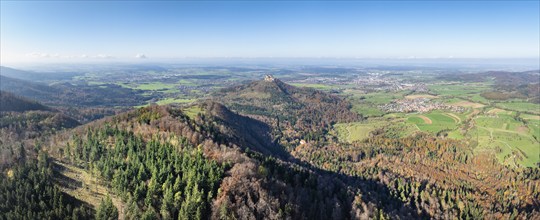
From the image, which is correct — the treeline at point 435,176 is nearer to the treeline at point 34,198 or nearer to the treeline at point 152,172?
the treeline at point 152,172

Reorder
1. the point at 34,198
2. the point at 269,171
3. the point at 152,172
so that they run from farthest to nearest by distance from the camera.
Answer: the point at 269,171
the point at 152,172
the point at 34,198

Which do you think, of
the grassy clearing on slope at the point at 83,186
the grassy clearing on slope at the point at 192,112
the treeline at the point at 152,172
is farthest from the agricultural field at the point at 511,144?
the grassy clearing on slope at the point at 83,186

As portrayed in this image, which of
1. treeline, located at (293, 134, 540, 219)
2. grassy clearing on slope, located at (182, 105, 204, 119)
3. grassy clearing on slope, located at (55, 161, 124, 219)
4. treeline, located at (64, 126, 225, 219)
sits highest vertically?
treeline, located at (64, 126, 225, 219)

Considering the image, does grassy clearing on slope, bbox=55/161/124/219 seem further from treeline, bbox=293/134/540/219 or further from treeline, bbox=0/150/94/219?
Result: treeline, bbox=293/134/540/219

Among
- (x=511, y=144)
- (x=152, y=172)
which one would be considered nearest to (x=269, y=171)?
(x=152, y=172)

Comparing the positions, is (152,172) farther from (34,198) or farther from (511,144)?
(511,144)

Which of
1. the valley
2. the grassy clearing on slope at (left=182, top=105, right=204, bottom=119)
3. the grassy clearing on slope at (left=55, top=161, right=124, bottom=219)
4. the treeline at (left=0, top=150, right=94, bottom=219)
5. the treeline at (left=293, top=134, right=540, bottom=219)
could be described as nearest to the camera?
the treeline at (left=0, top=150, right=94, bottom=219)

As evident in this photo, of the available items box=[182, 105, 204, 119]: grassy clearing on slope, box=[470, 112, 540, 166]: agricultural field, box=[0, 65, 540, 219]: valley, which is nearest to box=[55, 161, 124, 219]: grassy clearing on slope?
box=[0, 65, 540, 219]: valley

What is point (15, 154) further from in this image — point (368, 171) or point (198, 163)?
point (368, 171)

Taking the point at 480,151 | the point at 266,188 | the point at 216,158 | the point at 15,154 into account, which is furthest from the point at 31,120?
the point at 480,151
